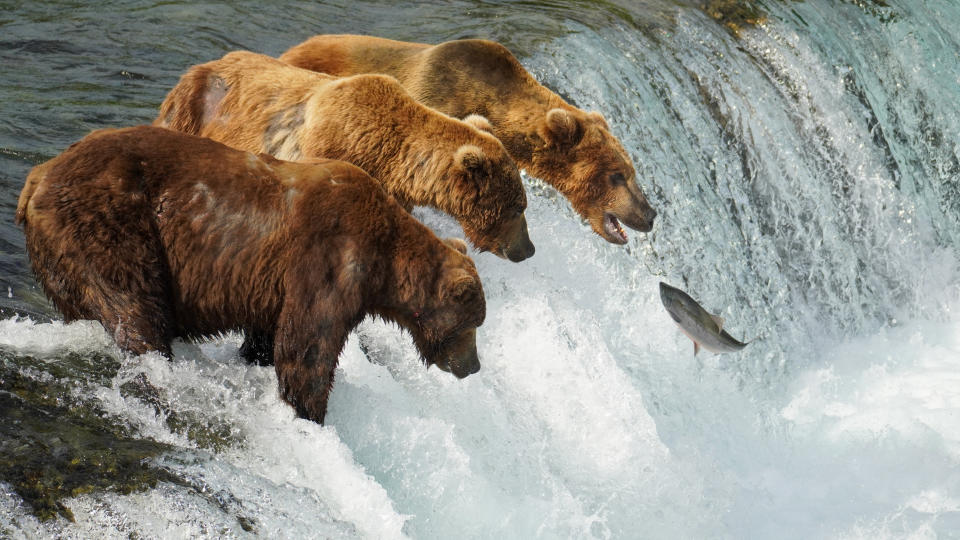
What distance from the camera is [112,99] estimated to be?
29.2 ft

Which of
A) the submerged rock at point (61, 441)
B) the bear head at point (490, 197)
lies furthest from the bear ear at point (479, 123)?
the submerged rock at point (61, 441)

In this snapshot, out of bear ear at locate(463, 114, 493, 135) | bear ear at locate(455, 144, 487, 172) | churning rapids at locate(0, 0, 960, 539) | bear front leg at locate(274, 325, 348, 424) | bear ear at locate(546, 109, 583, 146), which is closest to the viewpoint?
churning rapids at locate(0, 0, 960, 539)

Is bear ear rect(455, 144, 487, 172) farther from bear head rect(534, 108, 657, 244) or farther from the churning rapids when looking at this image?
bear head rect(534, 108, 657, 244)

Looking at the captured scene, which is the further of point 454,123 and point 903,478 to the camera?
point 903,478

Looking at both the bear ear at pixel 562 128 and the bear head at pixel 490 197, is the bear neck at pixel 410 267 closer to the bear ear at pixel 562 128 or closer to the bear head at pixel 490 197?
the bear head at pixel 490 197

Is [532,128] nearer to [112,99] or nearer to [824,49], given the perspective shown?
[112,99]

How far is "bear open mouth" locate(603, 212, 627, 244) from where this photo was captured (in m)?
7.90

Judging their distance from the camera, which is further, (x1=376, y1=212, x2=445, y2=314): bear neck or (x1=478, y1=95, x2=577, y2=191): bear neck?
(x1=478, y1=95, x2=577, y2=191): bear neck

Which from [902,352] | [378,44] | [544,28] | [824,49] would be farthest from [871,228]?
[378,44]

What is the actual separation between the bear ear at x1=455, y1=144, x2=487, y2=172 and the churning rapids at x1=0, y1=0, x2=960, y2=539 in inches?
31.7

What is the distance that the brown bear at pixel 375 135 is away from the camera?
19.7 feet

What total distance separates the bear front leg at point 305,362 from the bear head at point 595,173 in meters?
3.20

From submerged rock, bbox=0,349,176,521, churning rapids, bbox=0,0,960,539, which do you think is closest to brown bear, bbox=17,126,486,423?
churning rapids, bbox=0,0,960,539

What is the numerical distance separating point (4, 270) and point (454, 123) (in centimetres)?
248
